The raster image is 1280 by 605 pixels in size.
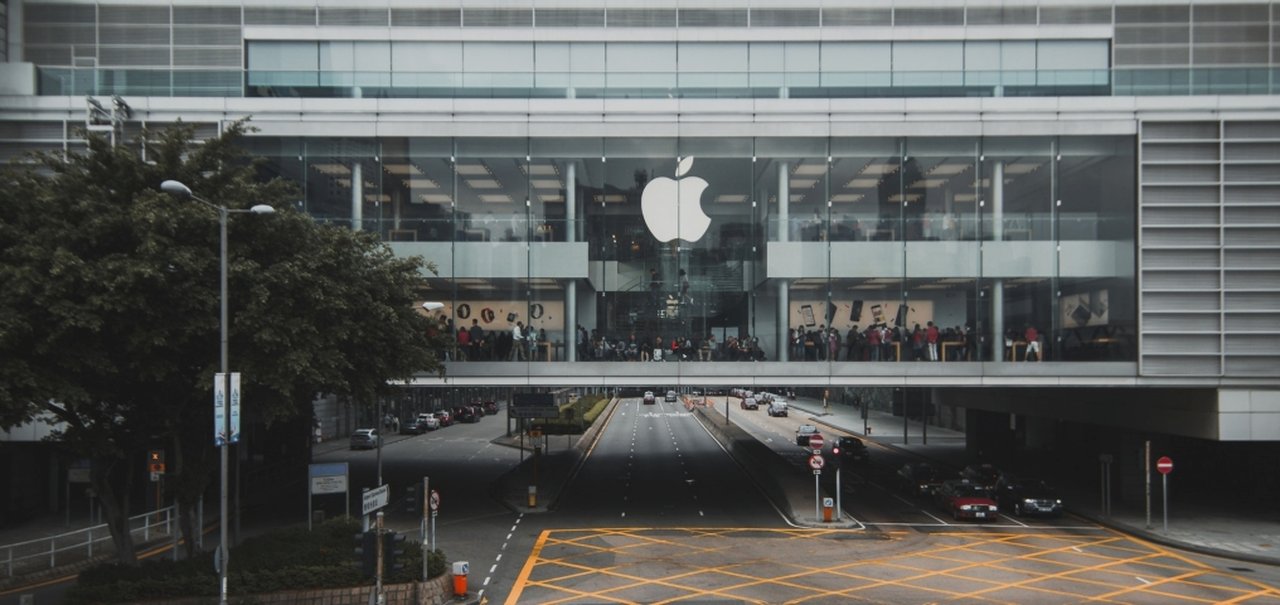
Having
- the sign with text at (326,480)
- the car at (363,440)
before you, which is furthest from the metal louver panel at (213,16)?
the car at (363,440)

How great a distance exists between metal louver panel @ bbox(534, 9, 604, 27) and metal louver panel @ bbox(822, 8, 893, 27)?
9445mm

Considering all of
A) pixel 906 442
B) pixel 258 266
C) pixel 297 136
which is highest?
pixel 297 136

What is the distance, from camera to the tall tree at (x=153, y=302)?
22797 millimetres

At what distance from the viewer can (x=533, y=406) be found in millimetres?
48250

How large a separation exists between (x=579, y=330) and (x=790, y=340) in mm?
7992

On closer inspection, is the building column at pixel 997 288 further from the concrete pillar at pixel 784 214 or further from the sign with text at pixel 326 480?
the sign with text at pixel 326 480

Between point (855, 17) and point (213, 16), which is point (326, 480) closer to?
point (213, 16)

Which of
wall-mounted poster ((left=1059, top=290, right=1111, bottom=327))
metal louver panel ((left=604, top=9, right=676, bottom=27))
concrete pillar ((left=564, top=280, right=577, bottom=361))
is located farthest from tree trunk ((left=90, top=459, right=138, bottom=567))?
wall-mounted poster ((left=1059, top=290, right=1111, bottom=327))

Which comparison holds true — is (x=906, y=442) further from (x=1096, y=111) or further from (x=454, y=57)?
(x=454, y=57)

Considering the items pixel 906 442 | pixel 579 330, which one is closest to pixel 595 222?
pixel 579 330

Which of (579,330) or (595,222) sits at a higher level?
(595,222)

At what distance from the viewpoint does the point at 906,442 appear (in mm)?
70750

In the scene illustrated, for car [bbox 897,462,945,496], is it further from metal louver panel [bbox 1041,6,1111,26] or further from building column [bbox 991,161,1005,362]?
metal louver panel [bbox 1041,6,1111,26]

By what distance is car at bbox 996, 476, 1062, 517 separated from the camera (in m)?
37.2
